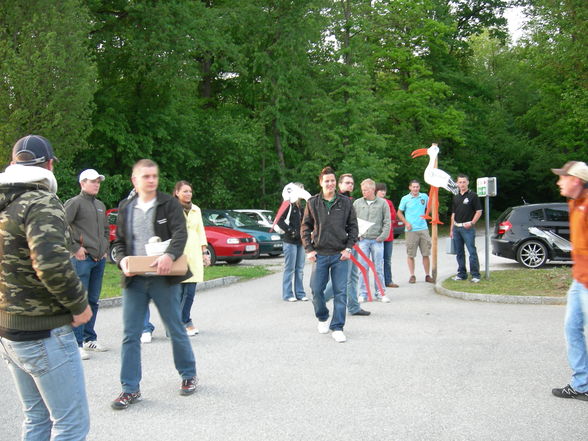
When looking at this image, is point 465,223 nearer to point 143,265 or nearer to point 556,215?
point 556,215

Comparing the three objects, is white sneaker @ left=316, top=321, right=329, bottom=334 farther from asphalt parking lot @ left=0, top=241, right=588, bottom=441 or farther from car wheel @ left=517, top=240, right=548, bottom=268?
car wheel @ left=517, top=240, right=548, bottom=268

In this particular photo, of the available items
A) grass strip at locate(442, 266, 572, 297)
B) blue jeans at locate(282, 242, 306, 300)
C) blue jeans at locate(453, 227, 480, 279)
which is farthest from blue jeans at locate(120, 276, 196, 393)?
blue jeans at locate(453, 227, 480, 279)

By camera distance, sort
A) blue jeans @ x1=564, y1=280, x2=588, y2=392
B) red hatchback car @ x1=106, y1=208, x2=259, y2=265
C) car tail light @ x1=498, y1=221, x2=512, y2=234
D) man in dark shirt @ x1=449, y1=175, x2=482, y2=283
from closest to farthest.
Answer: blue jeans @ x1=564, y1=280, x2=588, y2=392 < man in dark shirt @ x1=449, y1=175, x2=482, y2=283 < car tail light @ x1=498, y1=221, x2=512, y2=234 < red hatchback car @ x1=106, y1=208, x2=259, y2=265

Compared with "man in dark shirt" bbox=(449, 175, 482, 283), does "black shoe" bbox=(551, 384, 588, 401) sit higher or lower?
lower

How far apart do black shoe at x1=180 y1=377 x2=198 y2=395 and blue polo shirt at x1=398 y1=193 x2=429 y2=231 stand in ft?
26.2

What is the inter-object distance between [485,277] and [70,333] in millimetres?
10616

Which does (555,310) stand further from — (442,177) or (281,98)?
(281,98)

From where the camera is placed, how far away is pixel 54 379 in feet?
10.2

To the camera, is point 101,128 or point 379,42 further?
point 379,42

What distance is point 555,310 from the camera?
9.41 metres

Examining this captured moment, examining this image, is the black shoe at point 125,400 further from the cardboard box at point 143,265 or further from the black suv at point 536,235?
the black suv at point 536,235

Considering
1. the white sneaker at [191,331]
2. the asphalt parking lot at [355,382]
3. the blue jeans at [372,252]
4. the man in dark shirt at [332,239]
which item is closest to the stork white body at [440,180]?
the blue jeans at [372,252]

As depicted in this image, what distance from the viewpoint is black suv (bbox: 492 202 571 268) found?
15133 mm

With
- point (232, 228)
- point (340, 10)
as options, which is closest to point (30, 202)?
point (232, 228)
